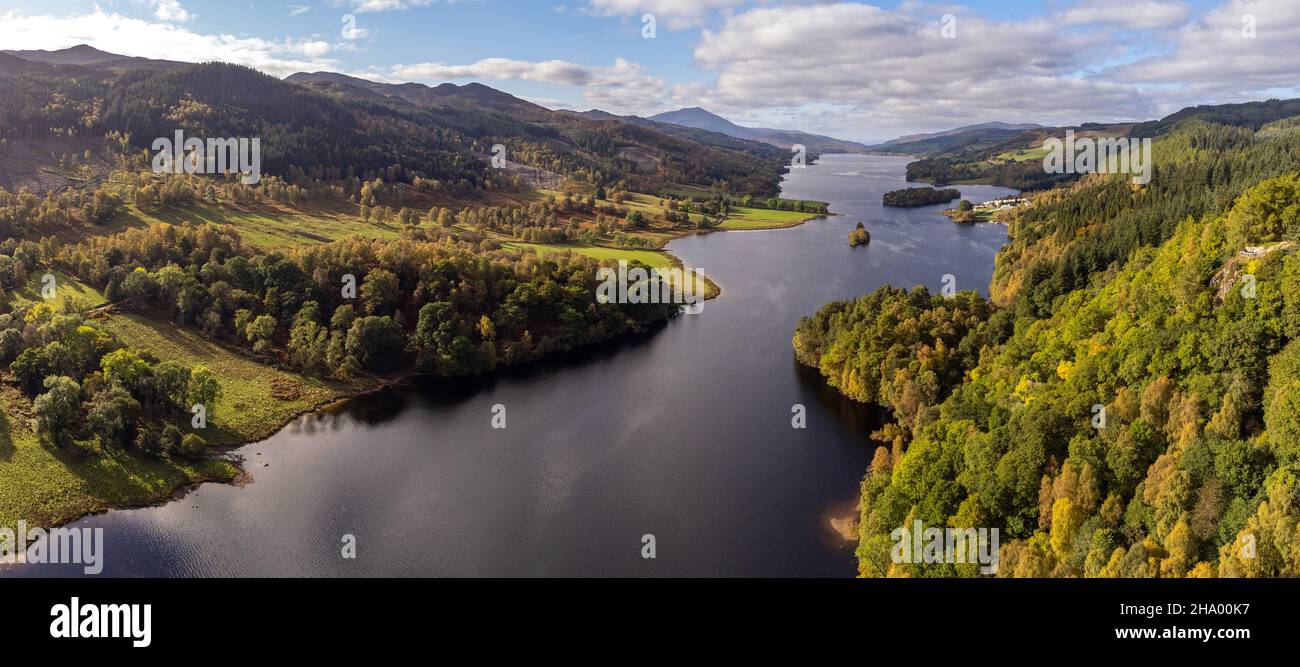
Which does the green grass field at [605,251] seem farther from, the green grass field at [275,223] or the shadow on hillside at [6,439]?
the shadow on hillside at [6,439]

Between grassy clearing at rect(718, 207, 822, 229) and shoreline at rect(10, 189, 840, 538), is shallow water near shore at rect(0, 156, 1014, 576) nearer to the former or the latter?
shoreline at rect(10, 189, 840, 538)

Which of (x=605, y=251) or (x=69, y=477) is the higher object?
(x=605, y=251)

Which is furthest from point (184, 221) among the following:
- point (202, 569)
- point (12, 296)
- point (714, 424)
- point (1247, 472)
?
point (1247, 472)

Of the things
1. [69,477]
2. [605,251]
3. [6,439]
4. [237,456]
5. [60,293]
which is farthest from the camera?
[605,251]

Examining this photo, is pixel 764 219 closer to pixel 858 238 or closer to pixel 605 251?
pixel 858 238

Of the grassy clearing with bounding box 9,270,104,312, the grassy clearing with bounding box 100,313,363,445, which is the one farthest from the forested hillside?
the grassy clearing with bounding box 9,270,104,312

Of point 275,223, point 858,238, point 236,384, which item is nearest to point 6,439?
point 236,384

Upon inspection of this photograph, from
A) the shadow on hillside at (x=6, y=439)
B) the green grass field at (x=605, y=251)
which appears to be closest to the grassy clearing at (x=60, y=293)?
the shadow on hillside at (x=6, y=439)
